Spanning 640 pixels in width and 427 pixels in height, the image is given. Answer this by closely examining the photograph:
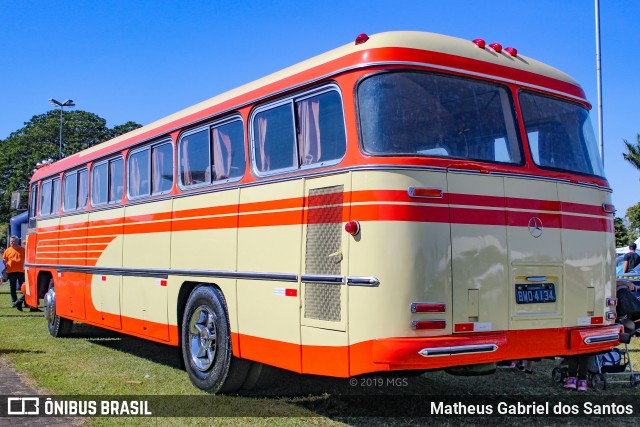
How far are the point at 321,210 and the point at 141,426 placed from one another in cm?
239

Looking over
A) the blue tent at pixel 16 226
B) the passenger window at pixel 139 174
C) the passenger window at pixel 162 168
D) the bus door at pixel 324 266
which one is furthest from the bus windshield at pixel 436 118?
the blue tent at pixel 16 226

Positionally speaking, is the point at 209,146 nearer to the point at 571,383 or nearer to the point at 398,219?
the point at 398,219

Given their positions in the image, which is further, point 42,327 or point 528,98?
point 42,327

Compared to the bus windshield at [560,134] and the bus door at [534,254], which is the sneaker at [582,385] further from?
the bus windshield at [560,134]

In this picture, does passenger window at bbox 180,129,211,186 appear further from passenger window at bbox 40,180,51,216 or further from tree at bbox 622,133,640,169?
tree at bbox 622,133,640,169

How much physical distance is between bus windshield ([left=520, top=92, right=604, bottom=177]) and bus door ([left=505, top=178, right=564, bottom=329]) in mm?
362

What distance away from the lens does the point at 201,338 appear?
7.30 m

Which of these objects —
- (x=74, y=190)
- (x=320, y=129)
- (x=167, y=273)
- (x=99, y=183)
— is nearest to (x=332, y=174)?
(x=320, y=129)

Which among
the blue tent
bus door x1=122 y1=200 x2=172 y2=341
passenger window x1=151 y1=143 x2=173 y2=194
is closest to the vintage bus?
bus door x1=122 y1=200 x2=172 y2=341

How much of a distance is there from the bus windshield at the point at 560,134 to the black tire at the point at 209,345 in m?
3.34

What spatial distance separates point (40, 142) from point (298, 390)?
5934cm

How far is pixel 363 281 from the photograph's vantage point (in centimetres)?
515

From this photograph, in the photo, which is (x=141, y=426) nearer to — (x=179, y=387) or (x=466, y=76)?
(x=179, y=387)

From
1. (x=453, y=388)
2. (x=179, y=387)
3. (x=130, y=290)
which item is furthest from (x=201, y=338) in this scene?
(x=453, y=388)
